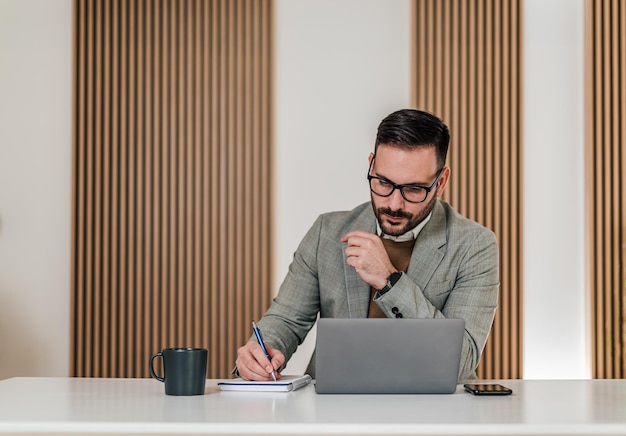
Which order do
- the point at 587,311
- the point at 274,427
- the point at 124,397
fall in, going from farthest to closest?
the point at 587,311, the point at 124,397, the point at 274,427

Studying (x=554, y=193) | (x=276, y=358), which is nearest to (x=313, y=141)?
(x=554, y=193)

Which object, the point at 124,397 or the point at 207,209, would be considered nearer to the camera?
the point at 124,397

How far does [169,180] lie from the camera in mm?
4793

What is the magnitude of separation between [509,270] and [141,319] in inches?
85.0

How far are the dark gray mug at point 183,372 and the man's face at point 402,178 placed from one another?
883 mm

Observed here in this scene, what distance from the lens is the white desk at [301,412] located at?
145 cm

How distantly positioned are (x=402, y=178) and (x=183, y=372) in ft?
3.22

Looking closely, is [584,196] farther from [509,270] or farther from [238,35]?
[238,35]

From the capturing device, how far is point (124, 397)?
6.01ft

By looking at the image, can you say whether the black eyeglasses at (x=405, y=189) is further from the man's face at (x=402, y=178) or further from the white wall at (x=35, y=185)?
the white wall at (x=35, y=185)

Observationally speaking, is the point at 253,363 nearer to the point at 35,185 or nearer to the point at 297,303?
the point at 297,303

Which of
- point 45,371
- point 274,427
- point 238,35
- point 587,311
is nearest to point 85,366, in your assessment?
point 45,371

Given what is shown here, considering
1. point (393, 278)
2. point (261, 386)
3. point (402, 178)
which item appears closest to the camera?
point (261, 386)

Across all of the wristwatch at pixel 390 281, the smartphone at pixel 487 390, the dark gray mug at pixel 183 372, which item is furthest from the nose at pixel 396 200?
the dark gray mug at pixel 183 372
